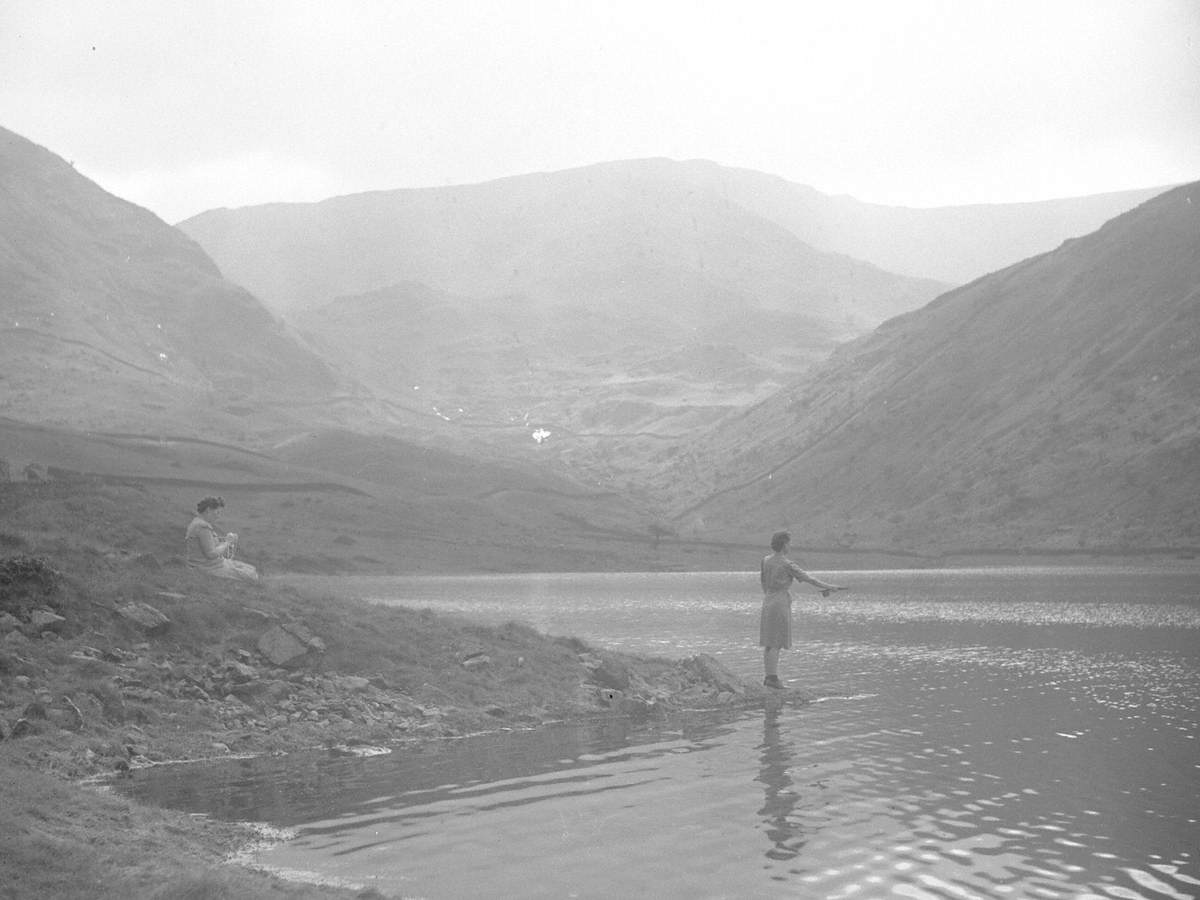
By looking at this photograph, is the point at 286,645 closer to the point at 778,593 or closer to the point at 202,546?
the point at 202,546

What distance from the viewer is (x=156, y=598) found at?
74.4ft

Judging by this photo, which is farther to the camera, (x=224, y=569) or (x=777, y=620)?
(x=224, y=569)

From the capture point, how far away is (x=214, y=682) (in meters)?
20.7

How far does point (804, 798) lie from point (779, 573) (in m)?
8.58

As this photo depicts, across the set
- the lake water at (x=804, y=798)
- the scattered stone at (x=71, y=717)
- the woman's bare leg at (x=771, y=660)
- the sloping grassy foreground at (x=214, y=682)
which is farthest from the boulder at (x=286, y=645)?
the woman's bare leg at (x=771, y=660)

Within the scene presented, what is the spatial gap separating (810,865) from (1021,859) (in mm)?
2097

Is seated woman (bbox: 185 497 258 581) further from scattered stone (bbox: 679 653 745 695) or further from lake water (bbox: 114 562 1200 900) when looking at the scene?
scattered stone (bbox: 679 653 745 695)

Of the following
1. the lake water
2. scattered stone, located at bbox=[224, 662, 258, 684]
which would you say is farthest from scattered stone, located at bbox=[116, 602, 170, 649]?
the lake water

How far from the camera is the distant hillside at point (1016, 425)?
108m

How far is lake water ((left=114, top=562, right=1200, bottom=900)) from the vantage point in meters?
12.3

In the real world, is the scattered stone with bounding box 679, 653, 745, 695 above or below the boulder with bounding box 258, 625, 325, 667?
below

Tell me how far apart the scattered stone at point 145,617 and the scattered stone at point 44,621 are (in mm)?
1065

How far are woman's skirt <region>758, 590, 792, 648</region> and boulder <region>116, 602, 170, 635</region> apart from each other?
1051cm

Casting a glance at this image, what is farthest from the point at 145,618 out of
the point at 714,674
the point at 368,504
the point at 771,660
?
the point at 368,504
